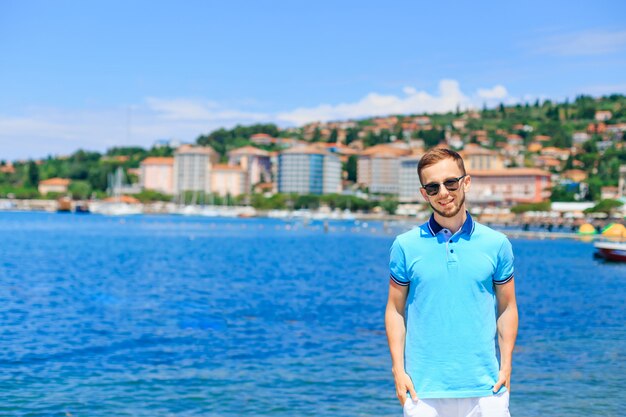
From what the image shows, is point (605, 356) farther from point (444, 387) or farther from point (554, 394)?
point (444, 387)

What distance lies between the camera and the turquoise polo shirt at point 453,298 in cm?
370

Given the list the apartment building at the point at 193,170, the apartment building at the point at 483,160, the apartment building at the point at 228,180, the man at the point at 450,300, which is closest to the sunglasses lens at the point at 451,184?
the man at the point at 450,300

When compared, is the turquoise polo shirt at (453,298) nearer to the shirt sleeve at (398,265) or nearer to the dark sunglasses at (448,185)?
the shirt sleeve at (398,265)

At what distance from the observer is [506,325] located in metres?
3.87

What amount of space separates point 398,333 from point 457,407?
16.7 inches

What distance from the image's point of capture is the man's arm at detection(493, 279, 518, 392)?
377 centimetres

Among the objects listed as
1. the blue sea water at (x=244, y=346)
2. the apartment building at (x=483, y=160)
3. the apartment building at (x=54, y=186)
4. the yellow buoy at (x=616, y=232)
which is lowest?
the blue sea water at (x=244, y=346)

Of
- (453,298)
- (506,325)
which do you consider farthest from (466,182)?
(506,325)

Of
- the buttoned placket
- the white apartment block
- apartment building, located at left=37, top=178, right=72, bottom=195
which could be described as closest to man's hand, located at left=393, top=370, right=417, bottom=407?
the buttoned placket

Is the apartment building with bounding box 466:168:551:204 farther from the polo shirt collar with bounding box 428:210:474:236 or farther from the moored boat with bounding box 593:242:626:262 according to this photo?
the polo shirt collar with bounding box 428:210:474:236

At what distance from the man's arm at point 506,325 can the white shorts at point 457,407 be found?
0.09 meters

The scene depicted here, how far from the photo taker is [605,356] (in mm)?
14492

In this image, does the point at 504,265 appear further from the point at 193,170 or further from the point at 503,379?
the point at 193,170

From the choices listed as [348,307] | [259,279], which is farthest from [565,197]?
[348,307]
